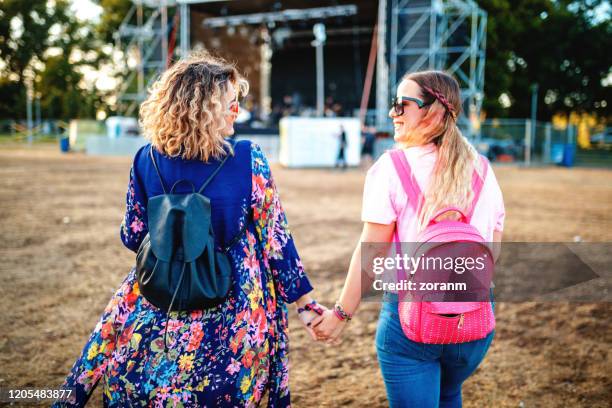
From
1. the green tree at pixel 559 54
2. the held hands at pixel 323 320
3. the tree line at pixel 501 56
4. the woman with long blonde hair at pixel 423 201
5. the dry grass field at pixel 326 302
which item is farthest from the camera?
the green tree at pixel 559 54

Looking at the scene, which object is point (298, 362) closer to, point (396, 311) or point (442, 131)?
point (396, 311)

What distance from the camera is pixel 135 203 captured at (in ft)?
5.82

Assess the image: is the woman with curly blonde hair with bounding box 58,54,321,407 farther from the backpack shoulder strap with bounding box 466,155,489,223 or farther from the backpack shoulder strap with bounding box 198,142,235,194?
the backpack shoulder strap with bounding box 466,155,489,223

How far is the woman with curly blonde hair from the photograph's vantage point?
163cm

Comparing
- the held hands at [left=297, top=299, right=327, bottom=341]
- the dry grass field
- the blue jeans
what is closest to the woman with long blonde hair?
the blue jeans

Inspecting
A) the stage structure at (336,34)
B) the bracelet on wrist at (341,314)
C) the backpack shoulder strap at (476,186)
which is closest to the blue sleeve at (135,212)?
the bracelet on wrist at (341,314)

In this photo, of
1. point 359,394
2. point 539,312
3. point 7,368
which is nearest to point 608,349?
point 539,312

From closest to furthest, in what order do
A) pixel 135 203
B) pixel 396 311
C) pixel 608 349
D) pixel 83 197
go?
pixel 396 311, pixel 135 203, pixel 608 349, pixel 83 197

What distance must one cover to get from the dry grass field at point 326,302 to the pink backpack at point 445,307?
57.4 inches

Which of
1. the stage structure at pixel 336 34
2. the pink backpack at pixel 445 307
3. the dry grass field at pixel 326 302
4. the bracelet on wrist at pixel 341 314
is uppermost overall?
the stage structure at pixel 336 34

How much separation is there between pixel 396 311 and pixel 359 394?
1.49 metres

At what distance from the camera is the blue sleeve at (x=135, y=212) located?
1.77m

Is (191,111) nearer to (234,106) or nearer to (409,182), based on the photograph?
(234,106)

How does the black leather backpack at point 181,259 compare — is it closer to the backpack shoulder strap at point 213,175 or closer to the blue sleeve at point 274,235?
the backpack shoulder strap at point 213,175
